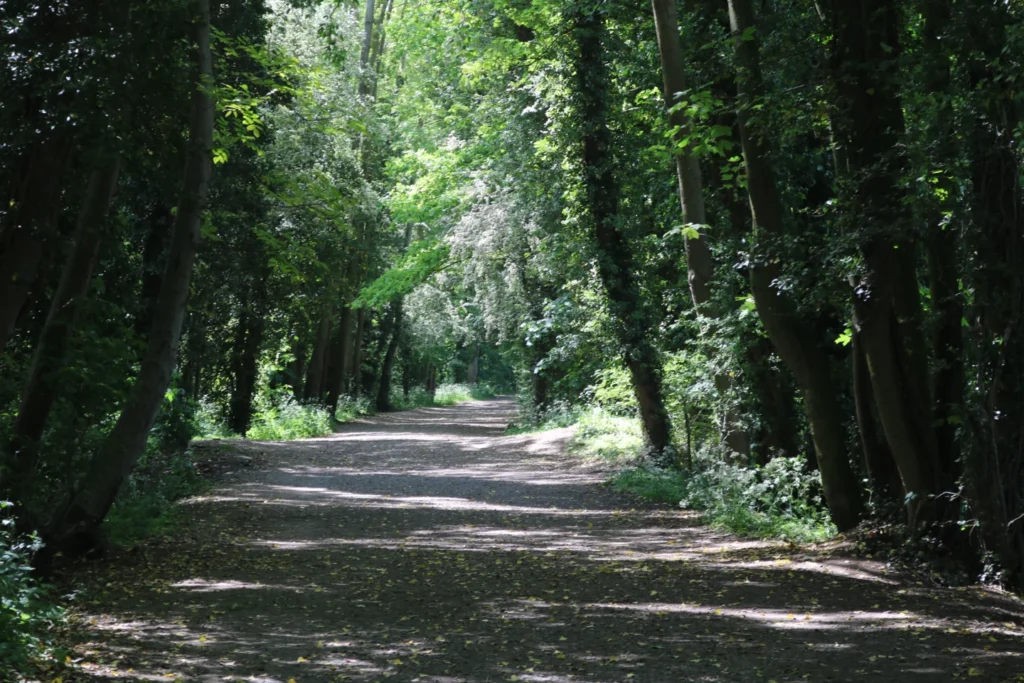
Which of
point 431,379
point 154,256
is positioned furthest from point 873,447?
point 431,379

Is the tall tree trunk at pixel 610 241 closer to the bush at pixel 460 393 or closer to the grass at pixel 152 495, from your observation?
the grass at pixel 152 495

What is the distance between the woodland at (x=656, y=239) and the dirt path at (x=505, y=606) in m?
0.83

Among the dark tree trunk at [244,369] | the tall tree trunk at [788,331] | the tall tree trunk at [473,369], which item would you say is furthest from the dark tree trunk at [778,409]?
the tall tree trunk at [473,369]

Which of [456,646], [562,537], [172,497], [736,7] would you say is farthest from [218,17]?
[456,646]

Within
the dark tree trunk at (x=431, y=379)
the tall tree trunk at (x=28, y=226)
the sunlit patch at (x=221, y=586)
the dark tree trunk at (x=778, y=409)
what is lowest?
the sunlit patch at (x=221, y=586)

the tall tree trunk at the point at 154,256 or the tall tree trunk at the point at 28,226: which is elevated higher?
the tall tree trunk at the point at 154,256

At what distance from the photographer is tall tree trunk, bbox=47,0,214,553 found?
10055 millimetres

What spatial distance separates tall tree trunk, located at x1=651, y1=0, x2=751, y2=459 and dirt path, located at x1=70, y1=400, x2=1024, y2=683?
1446 millimetres

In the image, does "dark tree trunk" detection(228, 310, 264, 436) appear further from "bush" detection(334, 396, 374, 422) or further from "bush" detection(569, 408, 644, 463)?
"bush" detection(334, 396, 374, 422)

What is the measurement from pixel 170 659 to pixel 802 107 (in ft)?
24.0

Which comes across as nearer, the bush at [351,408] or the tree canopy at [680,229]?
the tree canopy at [680,229]

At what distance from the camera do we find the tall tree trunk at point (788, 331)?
34.3 feet

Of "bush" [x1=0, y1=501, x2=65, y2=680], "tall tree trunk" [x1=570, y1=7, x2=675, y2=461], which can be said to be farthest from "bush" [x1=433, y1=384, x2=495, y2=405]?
"bush" [x1=0, y1=501, x2=65, y2=680]

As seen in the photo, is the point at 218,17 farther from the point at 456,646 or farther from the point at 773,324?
the point at 456,646
